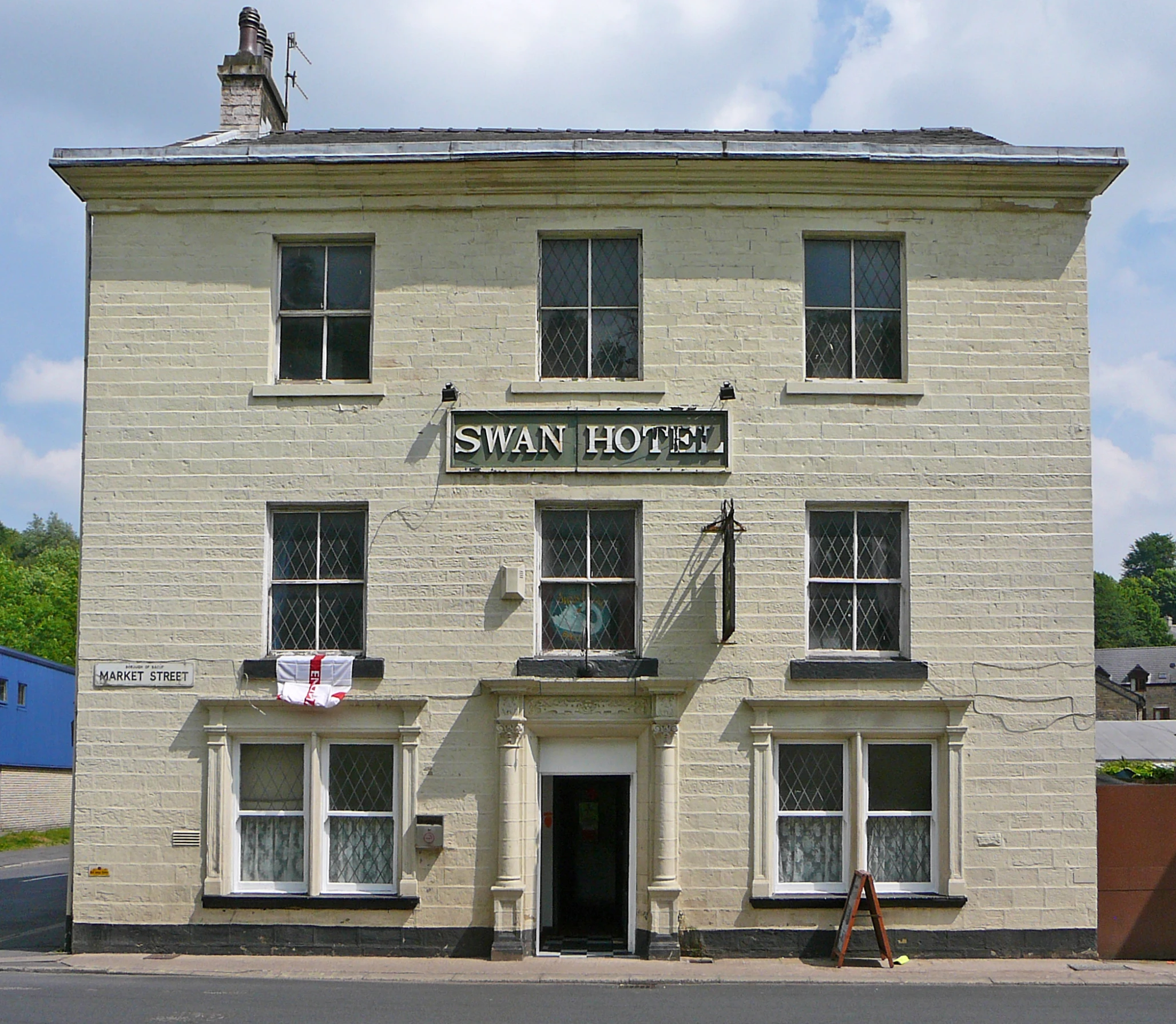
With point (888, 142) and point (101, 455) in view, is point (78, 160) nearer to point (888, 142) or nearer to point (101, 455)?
point (101, 455)

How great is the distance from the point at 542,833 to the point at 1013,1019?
5417mm

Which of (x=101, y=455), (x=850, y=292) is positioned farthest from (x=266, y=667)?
(x=850, y=292)

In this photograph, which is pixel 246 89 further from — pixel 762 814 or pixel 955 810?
pixel 955 810

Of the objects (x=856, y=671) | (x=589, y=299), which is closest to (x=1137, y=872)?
(x=856, y=671)

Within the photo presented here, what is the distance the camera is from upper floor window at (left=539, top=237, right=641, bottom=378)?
559 inches

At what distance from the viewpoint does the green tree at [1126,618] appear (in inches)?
4670

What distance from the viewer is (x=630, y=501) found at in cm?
1381

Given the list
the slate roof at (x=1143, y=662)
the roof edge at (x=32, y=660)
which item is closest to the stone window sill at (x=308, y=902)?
the roof edge at (x=32, y=660)

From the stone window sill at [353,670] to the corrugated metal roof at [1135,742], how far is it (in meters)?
16.6

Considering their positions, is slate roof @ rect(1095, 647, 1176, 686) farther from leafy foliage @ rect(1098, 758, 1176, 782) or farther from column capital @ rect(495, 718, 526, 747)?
column capital @ rect(495, 718, 526, 747)

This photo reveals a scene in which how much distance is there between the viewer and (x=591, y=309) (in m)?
14.2

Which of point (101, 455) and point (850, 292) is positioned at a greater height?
point (850, 292)

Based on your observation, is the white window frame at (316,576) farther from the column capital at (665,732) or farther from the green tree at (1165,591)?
the green tree at (1165,591)

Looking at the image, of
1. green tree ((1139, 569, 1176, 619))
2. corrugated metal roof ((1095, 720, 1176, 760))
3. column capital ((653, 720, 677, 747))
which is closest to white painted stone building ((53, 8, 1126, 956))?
column capital ((653, 720, 677, 747))
